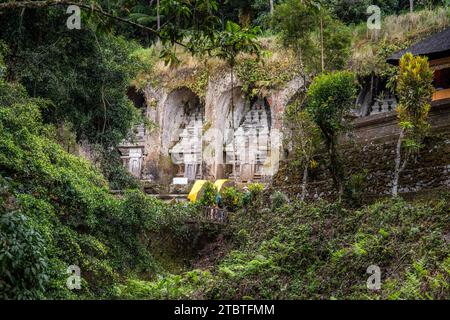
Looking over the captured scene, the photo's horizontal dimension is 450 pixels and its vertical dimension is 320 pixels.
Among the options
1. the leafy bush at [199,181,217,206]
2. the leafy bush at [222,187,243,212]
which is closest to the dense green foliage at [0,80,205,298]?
the leafy bush at [199,181,217,206]

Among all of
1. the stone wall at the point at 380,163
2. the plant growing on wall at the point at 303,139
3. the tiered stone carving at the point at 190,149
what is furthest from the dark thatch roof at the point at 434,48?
the tiered stone carving at the point at 190,149

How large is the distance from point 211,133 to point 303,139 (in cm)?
885

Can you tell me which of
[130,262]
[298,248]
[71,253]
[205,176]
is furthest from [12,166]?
[205,176]

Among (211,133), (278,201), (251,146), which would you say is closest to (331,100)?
(278,201)

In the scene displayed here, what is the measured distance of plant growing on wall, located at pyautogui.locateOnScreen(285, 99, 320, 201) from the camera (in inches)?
661

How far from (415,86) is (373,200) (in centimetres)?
285

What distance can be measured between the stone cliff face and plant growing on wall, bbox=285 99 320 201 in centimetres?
529

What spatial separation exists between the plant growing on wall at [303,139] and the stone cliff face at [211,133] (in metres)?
5.29

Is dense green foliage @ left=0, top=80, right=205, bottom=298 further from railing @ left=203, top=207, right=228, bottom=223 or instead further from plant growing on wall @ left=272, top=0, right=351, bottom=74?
plant growing on wall @ left=272, top=0, right=351, bottom=74

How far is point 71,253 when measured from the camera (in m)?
10.5

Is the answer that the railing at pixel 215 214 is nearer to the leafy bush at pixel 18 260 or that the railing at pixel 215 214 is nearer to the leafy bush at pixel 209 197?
the leafy bush at pixel 209 197

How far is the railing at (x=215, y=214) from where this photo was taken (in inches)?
657
